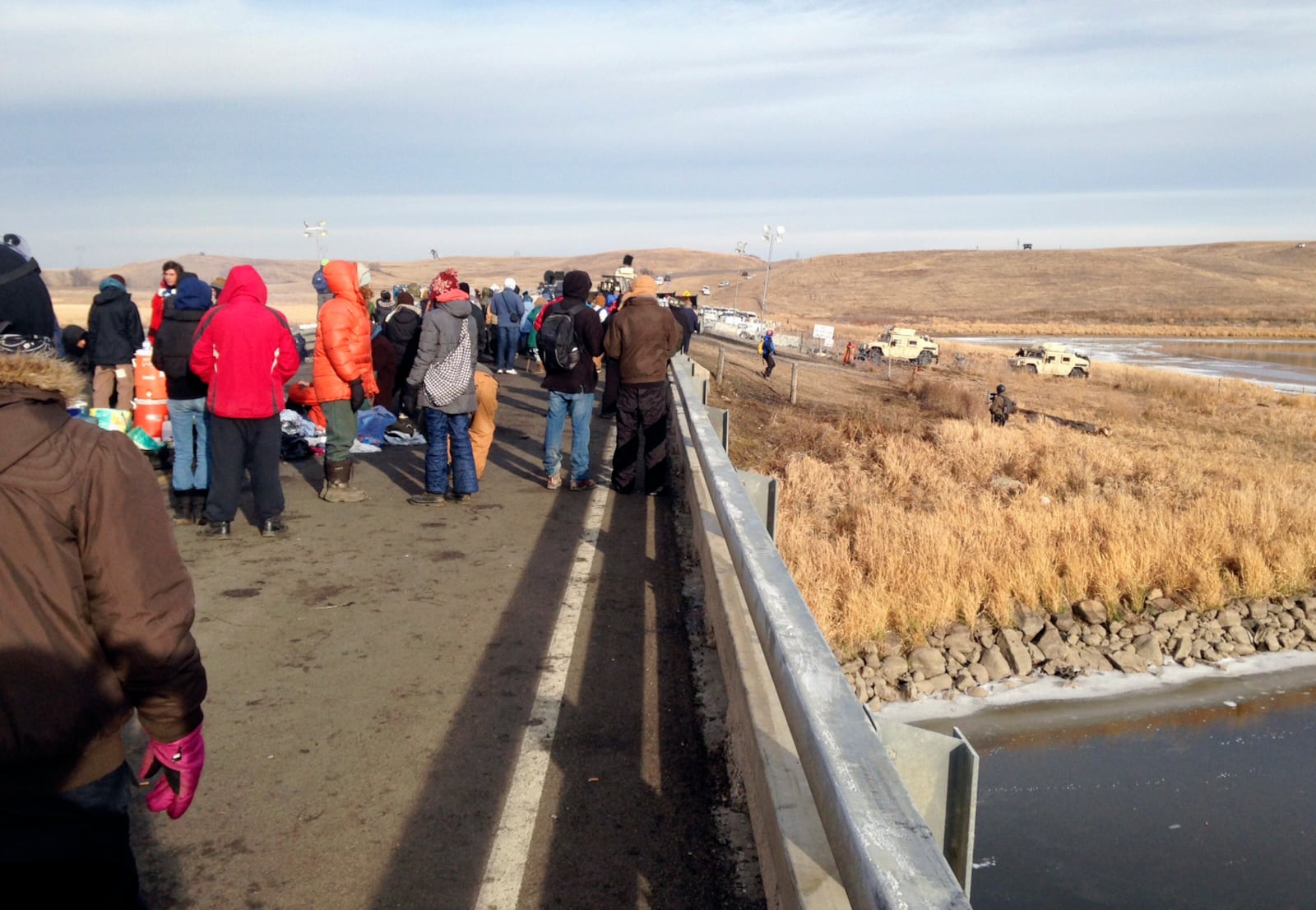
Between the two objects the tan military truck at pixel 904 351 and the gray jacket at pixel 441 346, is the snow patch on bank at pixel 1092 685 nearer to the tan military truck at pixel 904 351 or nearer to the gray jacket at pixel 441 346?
the gray jacket at pixel 441 346

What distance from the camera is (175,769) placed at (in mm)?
2574

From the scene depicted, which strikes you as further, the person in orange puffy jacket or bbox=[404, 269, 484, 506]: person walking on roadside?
bbox=[404, 269, 484, 506]: person walking on roadside

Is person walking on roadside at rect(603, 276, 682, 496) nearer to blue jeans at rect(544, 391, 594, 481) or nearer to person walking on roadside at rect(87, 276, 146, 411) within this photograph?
blue jeans at rect(544, 391, 594, 481)

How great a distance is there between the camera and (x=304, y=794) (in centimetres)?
406

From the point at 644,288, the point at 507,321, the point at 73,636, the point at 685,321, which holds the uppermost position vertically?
the point at 644,288

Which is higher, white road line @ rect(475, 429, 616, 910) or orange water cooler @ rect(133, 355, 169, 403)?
orange water cooler @ rect(133, 355, 169, 403)

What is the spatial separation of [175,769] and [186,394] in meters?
6.36

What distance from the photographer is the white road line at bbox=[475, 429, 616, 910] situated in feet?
11.4

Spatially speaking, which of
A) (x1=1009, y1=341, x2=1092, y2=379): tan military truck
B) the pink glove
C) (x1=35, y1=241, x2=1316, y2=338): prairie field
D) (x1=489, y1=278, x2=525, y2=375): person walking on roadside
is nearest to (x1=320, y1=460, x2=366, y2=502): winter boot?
the pink glove

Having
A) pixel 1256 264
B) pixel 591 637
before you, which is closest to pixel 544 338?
pixel 591 637

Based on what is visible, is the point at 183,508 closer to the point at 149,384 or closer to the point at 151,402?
the point at 151,402

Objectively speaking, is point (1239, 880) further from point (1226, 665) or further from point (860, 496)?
point (860, 496)

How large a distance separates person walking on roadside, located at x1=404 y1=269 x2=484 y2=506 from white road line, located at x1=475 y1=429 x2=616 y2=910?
8.22 ft

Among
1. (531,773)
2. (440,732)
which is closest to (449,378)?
(440,732)
